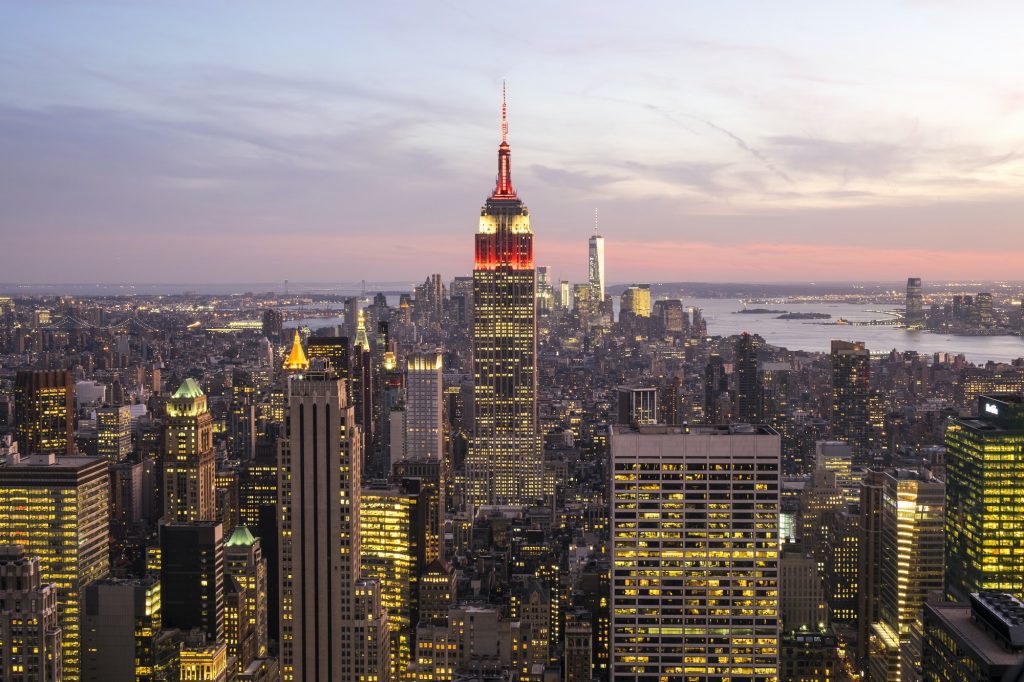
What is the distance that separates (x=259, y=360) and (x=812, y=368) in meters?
41.9

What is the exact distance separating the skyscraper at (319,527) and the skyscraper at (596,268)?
3277 inches

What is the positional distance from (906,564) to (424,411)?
1627 inches

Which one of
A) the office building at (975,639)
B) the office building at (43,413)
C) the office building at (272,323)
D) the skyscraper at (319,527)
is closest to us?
the office building at (975,639)

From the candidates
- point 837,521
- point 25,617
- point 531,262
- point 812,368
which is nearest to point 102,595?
point 25,617

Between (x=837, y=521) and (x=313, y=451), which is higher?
(x=313, y=451)

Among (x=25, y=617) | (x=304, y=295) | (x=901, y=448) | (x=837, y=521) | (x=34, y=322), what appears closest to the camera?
(x=25, y=617)

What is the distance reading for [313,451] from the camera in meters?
36.1

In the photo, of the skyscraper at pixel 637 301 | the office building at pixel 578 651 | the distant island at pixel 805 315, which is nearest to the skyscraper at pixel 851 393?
the distant island at pixel 805 315

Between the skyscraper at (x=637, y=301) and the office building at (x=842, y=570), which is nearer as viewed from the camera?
the office building at (x=842, y=570)

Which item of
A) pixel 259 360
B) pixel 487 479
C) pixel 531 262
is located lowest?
pixel 487 479

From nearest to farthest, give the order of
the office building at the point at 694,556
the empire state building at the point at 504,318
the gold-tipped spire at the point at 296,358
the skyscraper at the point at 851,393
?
the office building at the point at 694,556, the skyscraper at the point at 851,393, the gold-tipped spire at the point at 296,358, the empire state building at the point at 504,318

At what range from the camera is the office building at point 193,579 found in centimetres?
4472

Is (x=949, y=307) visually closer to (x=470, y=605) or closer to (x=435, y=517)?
(x=435, y=517)

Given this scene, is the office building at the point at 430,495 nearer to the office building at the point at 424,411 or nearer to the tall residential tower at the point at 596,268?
the office building at the point at 424,411
